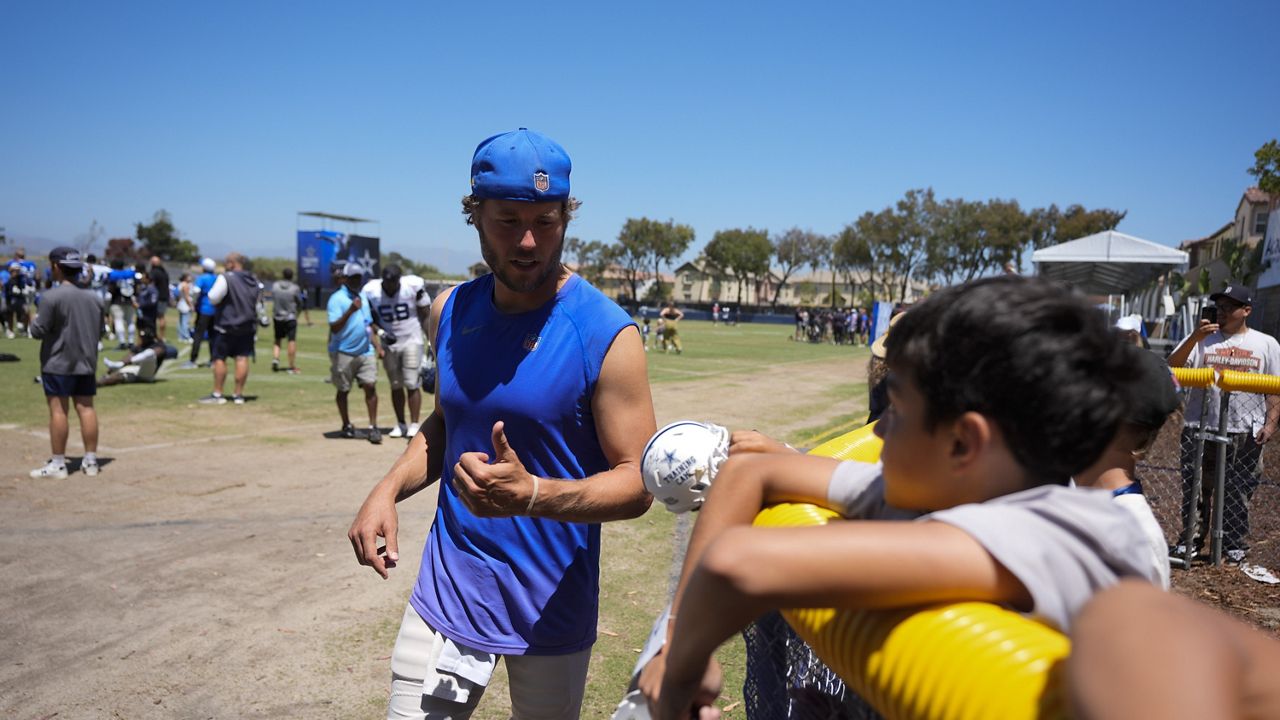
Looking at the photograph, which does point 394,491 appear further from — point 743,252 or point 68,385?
point 743,252

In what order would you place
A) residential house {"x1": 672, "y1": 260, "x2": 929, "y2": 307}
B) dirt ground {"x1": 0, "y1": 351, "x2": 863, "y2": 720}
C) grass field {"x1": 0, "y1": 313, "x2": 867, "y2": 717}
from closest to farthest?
dirt ground {"x1": 0, "y1": 351, "x2": 863, "y2": 720}
grass field {"x1": 0, "y1": 313, "x2": 867, "y2": 717}
residential house {"x1": 672, "y1": 260, "x2": 929, "y2": 307}

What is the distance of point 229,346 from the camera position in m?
12.2

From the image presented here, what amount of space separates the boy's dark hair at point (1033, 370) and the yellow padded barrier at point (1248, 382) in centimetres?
626

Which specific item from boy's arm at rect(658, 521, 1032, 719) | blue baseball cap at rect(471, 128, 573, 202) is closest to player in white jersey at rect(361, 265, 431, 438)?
blue baseball cap at rect(471, 128, 573, 202)

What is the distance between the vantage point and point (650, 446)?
5.23 ft

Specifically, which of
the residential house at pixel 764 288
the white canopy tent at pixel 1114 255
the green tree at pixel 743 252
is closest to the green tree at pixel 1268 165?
the white canopy tent at pixel 1114 255

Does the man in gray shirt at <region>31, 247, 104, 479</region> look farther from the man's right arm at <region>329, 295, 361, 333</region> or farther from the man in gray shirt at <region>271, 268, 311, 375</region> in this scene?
the man in gray shirt at <region>271, 268, 311, 375</region>

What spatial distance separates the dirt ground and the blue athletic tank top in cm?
190

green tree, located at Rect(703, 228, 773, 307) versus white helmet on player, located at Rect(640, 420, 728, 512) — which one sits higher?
green tree, located at Rect(703, 228, 773, 307)

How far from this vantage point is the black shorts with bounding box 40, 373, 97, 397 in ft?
24.6

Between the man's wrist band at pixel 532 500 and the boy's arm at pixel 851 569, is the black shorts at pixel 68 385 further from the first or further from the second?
the boy's arm at pixel 851 569

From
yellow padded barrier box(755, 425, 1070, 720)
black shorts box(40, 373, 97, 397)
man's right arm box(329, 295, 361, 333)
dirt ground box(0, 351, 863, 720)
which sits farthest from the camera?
man's right arm box(329, 295, 361, 333)

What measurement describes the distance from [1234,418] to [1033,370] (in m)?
7.15

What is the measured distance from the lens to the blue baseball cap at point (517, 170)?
7.73 feet
